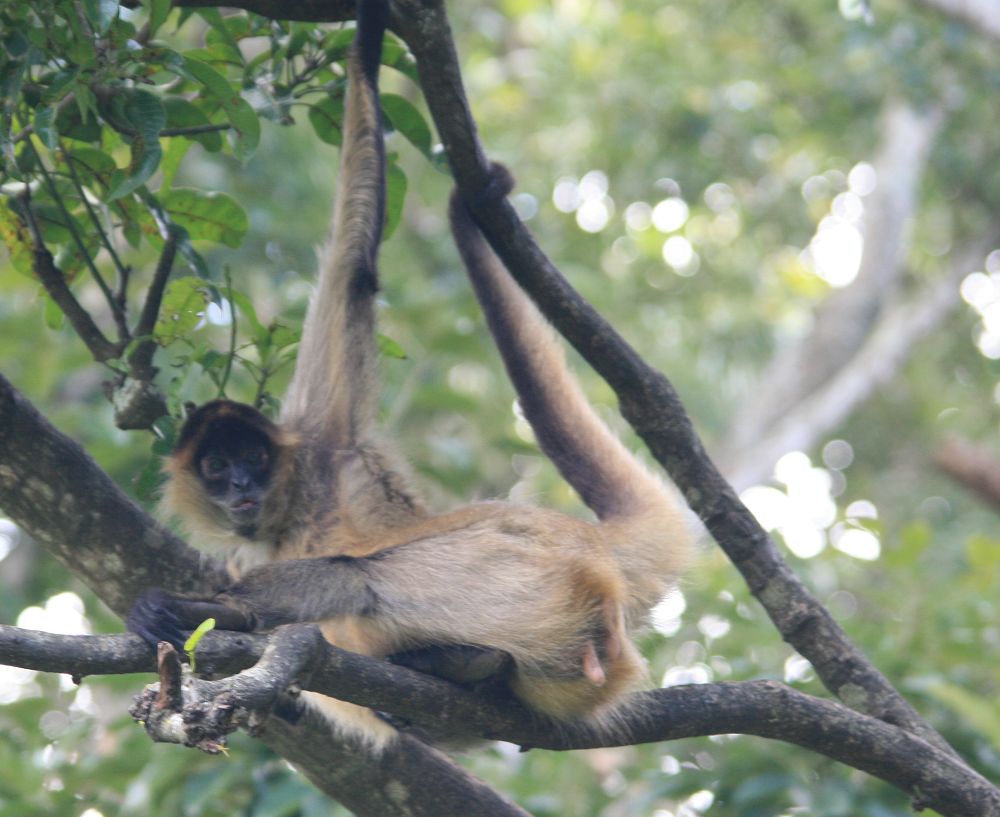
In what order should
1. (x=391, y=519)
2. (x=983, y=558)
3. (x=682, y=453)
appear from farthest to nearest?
1. (x=983, y=558)
2. (x=391, y=519)
3. (x=682, y=453)

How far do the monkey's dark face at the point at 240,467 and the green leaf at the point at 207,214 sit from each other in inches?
28.0

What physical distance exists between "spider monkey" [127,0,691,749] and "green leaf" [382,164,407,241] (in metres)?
0.04

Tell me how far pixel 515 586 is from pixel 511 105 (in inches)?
398

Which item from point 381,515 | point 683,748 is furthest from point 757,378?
point 381,515

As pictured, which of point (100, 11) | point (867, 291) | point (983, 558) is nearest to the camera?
point (100, 11)

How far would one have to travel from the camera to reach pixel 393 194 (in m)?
3.90

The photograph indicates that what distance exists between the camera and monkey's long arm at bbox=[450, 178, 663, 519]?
4.00 meters

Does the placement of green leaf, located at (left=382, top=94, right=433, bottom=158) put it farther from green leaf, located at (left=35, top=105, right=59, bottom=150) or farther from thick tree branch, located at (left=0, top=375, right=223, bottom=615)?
thick tree branch, located at (left=0, top=375, right=223, bottom=615)

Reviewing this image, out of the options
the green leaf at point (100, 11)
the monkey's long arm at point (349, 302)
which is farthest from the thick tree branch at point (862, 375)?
the green leaf at point (100, 11)

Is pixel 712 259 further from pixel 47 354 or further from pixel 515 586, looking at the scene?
pixel 515 586

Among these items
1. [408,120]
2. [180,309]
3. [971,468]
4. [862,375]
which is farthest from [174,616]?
[862,375]

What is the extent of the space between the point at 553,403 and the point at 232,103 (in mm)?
1537

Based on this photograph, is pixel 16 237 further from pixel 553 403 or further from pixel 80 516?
pixel 553 403

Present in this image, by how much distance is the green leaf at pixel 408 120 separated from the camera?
374 centimetres
